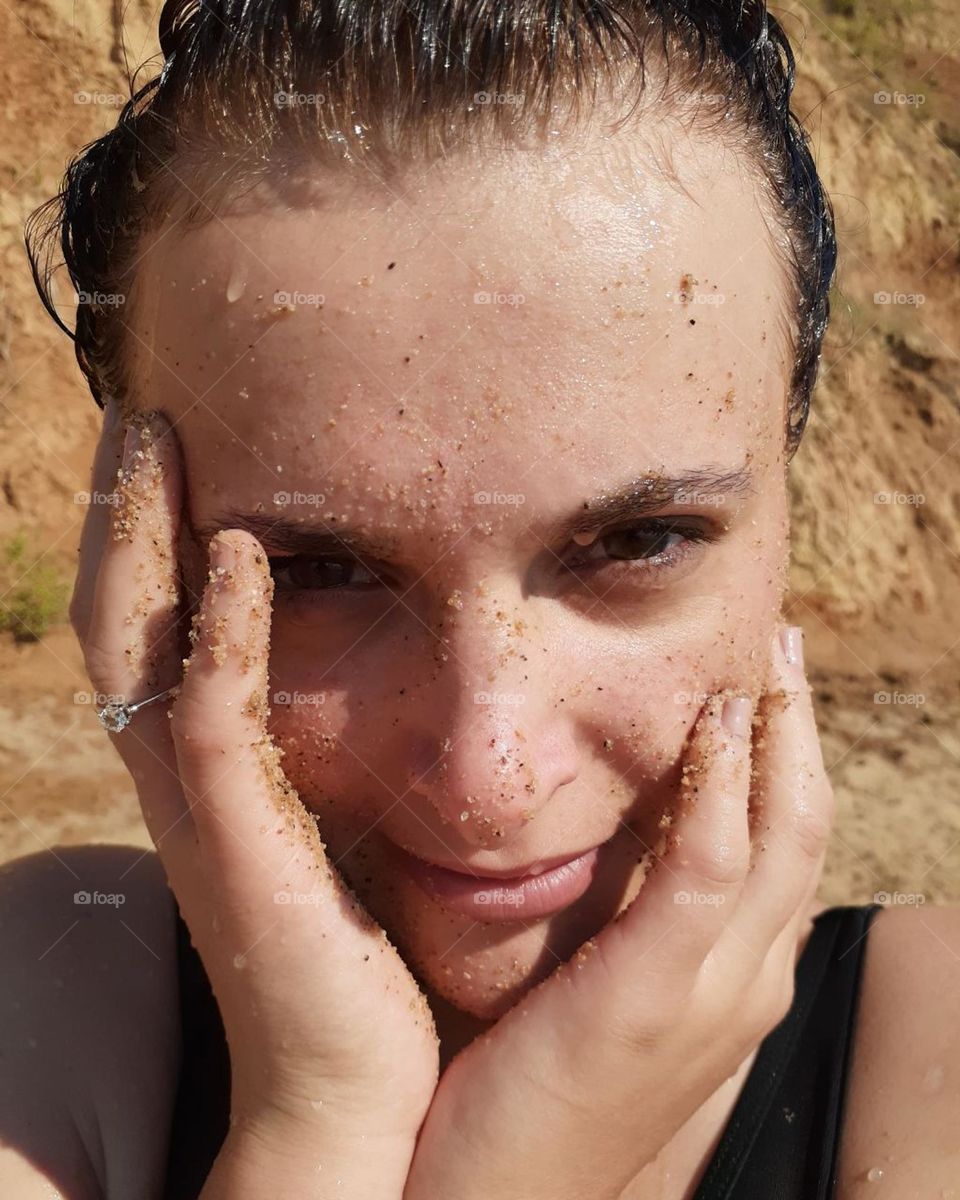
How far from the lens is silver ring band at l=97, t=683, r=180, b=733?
5.45ft

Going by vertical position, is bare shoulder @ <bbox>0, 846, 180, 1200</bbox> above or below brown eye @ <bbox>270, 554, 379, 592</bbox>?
below

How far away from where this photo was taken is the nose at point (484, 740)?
139 cm

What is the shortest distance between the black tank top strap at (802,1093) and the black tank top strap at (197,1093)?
771 millimetres

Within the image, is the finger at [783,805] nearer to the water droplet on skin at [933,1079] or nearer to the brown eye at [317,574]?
the water droplet on skin at [933,1079]

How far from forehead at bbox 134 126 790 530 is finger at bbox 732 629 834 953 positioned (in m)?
0.50

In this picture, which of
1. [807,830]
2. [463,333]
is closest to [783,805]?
[807,830]

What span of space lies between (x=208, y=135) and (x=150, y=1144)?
5.02 feet

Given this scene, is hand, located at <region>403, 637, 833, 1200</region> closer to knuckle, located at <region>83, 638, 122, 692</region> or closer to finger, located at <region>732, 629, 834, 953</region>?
finger, located at <region>732, 629, 834, 953</region>

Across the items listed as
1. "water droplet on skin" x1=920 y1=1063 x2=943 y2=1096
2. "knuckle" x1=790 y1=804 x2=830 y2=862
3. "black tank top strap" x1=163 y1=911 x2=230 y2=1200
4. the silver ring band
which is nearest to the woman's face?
the silver ring band

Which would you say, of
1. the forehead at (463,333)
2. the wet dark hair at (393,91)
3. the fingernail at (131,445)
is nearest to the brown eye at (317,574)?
the forehead at (463,333)
